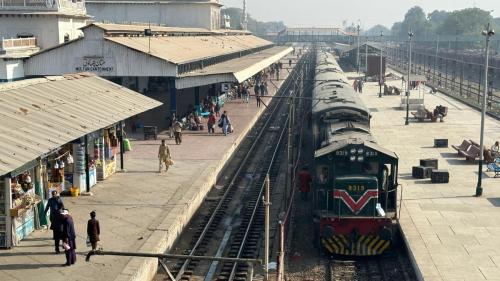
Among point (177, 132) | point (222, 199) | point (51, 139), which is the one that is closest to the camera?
point (51, 139)

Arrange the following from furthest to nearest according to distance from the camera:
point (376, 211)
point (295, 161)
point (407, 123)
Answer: point (407, 123), point (295, 161), point (376, 211)

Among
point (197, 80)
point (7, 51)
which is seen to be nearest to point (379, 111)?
point (197, 80)

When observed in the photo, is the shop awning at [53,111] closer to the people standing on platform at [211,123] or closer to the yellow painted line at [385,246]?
the yellow painted line at [385,246]

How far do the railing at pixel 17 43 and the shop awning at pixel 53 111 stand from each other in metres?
11.6

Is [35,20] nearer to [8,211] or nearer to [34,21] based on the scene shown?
[34,21]

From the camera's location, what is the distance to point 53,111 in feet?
67.7

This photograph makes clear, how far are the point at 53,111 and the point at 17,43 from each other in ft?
74.1

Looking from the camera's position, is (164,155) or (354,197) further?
(164,155)

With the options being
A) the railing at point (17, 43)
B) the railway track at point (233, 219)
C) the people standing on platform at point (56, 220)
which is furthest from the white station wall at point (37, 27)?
the people standing on platform at point (56, 220)

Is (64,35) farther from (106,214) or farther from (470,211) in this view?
(470,211)

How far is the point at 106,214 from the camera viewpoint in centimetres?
2070

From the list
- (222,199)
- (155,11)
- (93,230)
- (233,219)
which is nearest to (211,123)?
(222,199)

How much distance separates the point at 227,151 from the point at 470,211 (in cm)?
1315

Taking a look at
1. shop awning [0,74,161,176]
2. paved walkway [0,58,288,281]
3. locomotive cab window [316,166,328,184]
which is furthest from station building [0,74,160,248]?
locomotive cab window [316,166,328,184]
